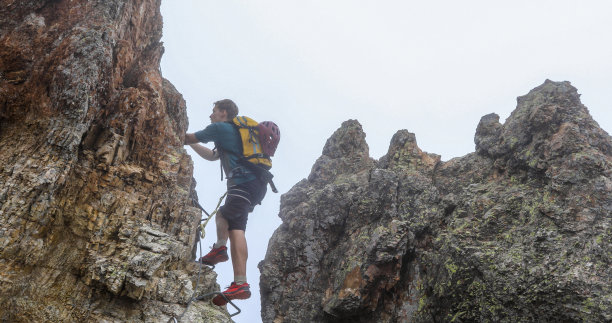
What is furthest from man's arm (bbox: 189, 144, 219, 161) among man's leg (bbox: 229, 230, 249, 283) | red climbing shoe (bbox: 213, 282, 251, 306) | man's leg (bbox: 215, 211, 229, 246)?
red climbing shoe (bbox: 213, 282, 251, 306)

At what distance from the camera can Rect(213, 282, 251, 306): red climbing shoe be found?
7.95 metres

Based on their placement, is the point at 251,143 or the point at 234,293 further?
the point at 251,143

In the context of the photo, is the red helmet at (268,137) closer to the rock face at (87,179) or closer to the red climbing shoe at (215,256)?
the rock face at (87,179)

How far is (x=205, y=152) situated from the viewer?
11.1 meters

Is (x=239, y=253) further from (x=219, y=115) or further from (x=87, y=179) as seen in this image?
(x=219, y=115)

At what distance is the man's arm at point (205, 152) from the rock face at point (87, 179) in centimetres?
244

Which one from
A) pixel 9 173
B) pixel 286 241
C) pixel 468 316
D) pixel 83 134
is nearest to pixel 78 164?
pixel 83 134

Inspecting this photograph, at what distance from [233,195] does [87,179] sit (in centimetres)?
380

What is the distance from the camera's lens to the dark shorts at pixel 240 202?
942 centimetres

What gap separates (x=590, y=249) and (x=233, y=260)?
761 centimetres

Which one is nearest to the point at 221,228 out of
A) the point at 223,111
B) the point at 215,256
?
the point at 215,256

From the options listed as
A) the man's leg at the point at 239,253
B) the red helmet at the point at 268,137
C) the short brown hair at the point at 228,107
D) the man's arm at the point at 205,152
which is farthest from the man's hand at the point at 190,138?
the man's leg at the point at 239,253

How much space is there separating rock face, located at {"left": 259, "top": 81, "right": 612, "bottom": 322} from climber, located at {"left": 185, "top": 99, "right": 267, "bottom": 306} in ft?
9.39

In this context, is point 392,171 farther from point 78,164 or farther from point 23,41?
point 23,41
